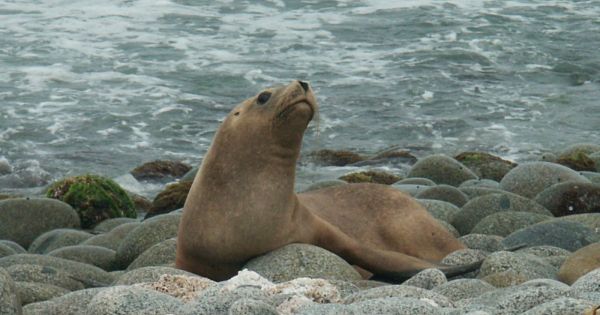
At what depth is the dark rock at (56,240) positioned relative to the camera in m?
10.4

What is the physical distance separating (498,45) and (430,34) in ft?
5.22

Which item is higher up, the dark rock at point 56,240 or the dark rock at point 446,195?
the dark rock at point 56,240

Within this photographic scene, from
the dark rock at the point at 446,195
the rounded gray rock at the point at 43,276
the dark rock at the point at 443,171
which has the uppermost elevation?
the rounded gray rock at the point at 43,276

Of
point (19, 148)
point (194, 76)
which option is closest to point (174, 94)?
point (194, 76)

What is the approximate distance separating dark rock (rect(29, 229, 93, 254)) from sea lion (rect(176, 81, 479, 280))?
2.63 m

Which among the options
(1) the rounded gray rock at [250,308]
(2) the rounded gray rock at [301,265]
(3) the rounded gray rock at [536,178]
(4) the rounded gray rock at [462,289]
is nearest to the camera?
(1) the rounded gray rock at [250,308]

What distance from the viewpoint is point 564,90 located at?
2083 cm

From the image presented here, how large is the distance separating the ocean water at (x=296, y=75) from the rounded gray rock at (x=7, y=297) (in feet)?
31.7

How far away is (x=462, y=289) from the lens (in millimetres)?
6340

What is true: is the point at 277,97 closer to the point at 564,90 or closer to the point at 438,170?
the point at 438,170

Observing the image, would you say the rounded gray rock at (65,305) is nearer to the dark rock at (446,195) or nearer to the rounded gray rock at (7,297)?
the rounded gray rock at (7,297)

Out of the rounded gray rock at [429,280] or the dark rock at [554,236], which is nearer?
the rounded gray rock at [429,280]

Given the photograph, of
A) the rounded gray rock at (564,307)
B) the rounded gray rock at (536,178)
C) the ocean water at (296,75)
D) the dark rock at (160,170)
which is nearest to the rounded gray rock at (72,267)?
the rounded gray rock at (564,307)

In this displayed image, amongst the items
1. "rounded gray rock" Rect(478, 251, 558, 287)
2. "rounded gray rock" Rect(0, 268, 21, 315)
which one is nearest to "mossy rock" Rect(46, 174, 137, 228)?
"rounded gray rock" Rect(478, 251, 558, 287)
